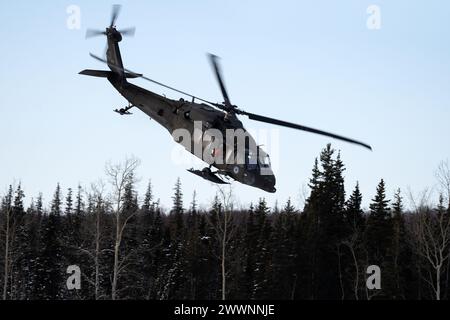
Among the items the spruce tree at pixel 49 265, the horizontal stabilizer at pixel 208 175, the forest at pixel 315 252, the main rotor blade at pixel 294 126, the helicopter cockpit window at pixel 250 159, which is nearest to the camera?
the main rotor blade at pixel 294 126

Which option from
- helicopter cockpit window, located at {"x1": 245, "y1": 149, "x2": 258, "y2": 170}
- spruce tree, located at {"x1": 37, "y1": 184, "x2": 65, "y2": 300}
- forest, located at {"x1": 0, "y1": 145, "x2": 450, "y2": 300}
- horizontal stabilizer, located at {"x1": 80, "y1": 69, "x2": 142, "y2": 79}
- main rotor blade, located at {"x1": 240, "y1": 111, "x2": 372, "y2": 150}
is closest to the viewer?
main rotor blade, located at {"x1": 240, "y1": 111, "x2": 372, "y2": 150}

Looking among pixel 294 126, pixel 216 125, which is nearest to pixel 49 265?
pixel 216 125

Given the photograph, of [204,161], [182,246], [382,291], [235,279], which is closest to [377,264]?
[382,291]

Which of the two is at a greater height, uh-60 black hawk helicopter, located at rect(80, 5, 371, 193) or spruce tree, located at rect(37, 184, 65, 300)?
uh-60 black hawk helicopter, located at rect(80, 5, 371, 193)

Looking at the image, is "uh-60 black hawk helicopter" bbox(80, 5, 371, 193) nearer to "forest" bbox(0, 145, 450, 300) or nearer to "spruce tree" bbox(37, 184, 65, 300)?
"forest" bbox(0, 145, 450, 300)

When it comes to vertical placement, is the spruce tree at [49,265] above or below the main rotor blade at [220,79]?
below

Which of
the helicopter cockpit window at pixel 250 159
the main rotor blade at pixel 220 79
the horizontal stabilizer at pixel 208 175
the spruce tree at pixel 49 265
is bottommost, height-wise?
the spruce tree at pixel 49 265

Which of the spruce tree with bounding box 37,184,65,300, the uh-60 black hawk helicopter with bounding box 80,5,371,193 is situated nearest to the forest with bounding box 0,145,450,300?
the spruce tree with bounding box 37,184,65,300

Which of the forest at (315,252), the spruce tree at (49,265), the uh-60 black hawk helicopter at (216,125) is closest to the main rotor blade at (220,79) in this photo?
the uh-60 black hawk helicopter at (216,125)

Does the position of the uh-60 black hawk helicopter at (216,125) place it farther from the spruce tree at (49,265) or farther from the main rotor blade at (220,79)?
the spruce tree at (49,265)

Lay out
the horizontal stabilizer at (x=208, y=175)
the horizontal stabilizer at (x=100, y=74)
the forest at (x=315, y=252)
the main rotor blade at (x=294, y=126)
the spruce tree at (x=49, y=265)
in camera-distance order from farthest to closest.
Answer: the spruce tree at (x=49, y=265)
the forest at (x=315, y=252)
the horizontal stabilizer at (x=100, y=74)
the horizontal stabilizer at (x=208, y=175)
the main rotor blade at (x=294, y=126)

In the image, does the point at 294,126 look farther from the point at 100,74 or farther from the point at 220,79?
the point at 100,74

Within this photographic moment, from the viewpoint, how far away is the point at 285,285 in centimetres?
5281
